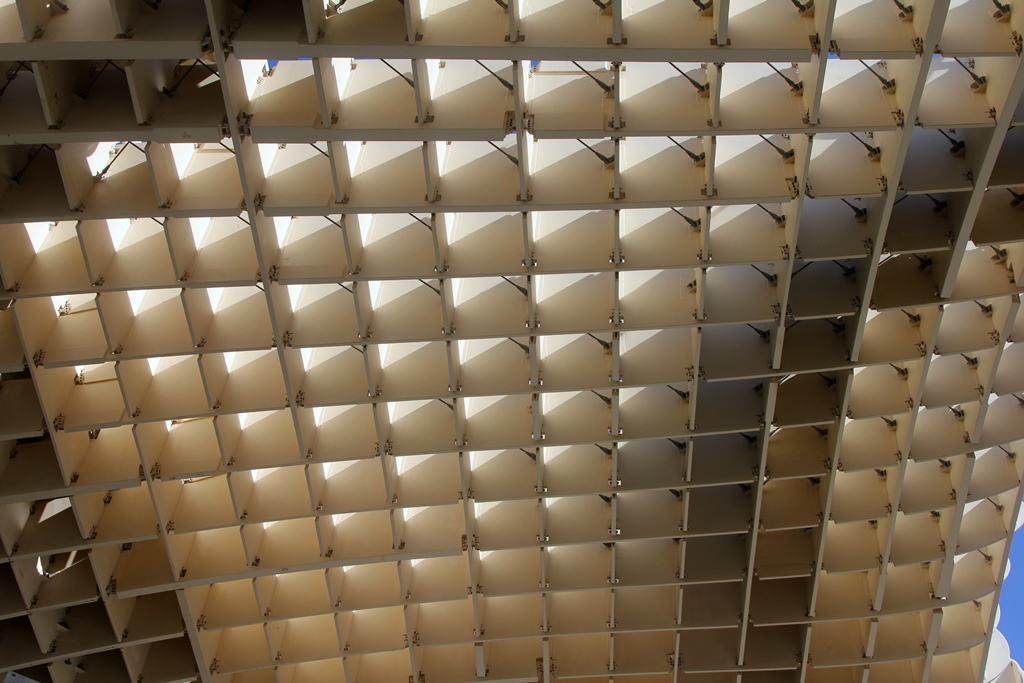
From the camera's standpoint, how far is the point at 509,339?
626 inches

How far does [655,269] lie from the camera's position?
14.6 metres

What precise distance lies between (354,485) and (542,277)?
4.39m

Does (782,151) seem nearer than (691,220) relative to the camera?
Yes

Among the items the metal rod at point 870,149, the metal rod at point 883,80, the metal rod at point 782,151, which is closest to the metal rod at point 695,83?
the metal rod at point 782,151

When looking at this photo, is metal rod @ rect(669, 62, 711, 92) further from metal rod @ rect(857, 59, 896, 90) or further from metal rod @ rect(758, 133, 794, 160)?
metal rod @ rect(857, 59, 896, 90)

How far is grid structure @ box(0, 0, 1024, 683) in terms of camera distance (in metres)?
12.9

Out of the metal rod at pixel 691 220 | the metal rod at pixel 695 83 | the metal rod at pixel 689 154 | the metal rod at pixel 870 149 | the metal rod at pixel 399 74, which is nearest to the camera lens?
the metal rod at pixel 399 74

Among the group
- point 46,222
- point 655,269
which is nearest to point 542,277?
point 655,269

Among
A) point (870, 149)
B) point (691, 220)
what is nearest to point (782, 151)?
point (870, 149)

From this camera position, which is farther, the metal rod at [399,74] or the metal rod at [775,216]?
the metal rod at [775,216]

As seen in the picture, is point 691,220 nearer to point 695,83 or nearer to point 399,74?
point 695,83

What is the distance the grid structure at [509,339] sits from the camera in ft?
42.3

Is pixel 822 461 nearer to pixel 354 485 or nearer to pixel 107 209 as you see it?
pixel 354 485

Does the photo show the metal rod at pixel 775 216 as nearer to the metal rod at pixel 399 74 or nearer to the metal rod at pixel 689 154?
the metal rod at pixel 689 154
